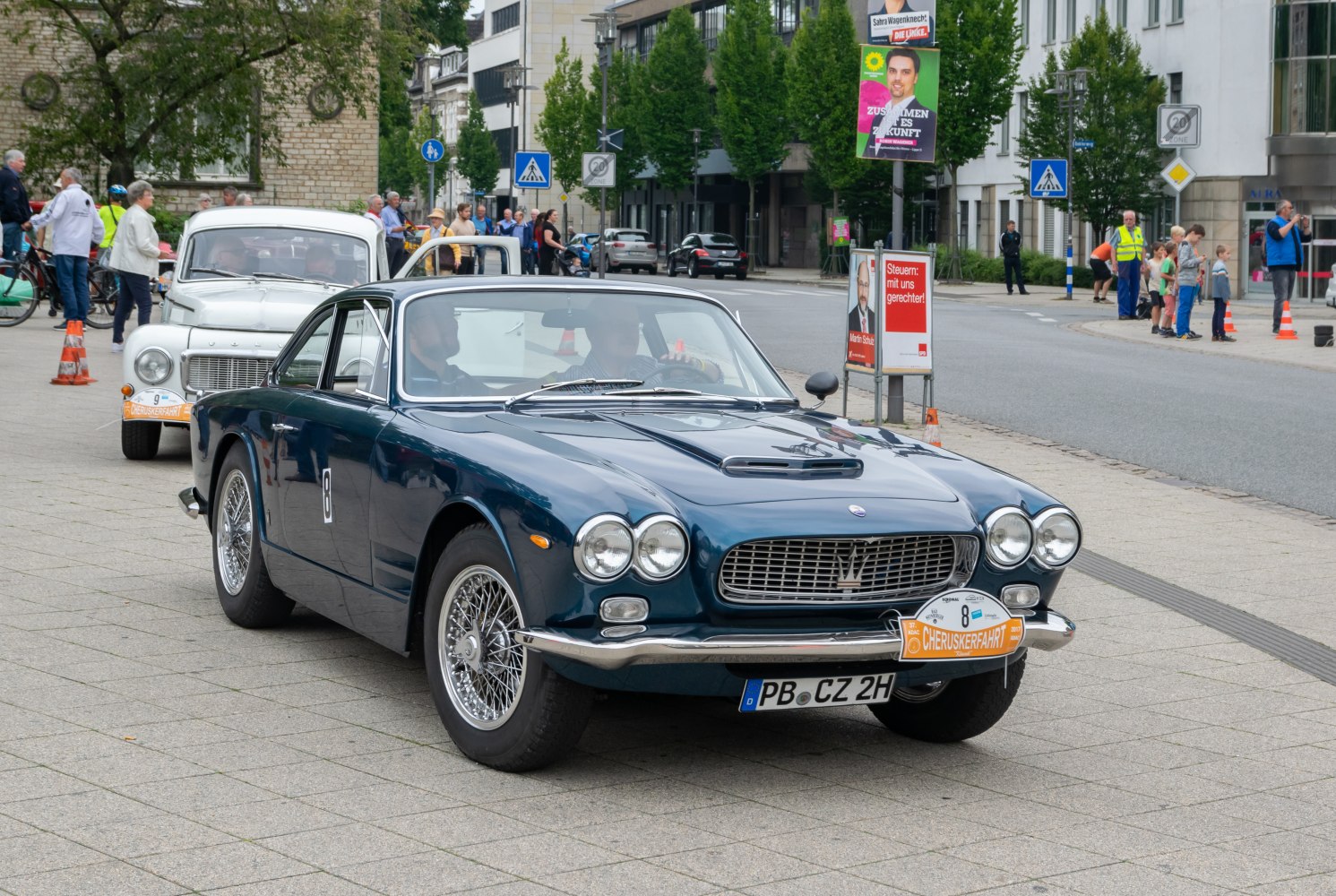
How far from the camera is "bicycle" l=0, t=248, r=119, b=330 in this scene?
25.2 m

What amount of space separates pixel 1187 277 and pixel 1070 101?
19.7 m

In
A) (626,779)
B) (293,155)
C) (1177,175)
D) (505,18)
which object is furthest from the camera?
(505,18)

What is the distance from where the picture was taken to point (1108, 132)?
51.1 metres

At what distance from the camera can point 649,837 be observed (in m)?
4.99

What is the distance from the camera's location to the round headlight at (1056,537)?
19.2ft

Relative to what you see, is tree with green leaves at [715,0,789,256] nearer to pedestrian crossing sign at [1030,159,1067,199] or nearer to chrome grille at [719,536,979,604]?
pedestrian crossing sign at [1030,159,1067,199]

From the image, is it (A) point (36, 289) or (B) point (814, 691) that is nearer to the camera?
(B) point (814, 691)

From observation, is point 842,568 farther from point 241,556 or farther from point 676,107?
point 676,107

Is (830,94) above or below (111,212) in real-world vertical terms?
above

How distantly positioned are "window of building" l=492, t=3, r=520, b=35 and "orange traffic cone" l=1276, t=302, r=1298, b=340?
95.5m

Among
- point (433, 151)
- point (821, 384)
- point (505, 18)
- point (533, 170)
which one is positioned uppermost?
point (505, 18)

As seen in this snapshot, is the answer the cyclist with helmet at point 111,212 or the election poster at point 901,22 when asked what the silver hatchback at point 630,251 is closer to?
the cyclist with helmet at point 111,212

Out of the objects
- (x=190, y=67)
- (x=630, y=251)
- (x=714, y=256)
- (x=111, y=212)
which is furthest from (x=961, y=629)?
(x=630, y=251)

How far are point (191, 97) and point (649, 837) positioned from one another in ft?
103
